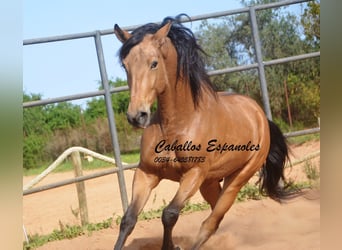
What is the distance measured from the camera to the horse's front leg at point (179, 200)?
2549mm

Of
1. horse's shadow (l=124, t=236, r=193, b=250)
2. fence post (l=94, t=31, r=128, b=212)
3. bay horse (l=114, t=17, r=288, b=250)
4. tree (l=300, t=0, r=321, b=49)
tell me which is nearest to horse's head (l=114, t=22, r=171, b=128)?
bay horse (l=114, t=17, r=288, b=250)

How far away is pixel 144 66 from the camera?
2545mm

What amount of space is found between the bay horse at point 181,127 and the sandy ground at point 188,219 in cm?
24

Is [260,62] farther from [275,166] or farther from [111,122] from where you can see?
[111,122]

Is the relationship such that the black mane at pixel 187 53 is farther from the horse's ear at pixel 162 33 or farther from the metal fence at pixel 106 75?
the metal fence at pixel 106 75

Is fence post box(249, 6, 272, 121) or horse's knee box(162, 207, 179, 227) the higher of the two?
fence post box(249, 6, 272, 121)

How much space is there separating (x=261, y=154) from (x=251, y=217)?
1.55ft

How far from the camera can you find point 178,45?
270 centimetres

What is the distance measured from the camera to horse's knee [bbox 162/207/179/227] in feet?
8.34

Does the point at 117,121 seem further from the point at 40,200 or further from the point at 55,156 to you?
the point at 40,200

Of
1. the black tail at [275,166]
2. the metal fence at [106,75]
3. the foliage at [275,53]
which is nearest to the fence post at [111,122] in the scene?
the metal fence at [106,75]

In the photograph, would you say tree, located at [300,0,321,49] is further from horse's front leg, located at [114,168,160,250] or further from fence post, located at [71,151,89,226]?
fence post, located at [71,151,89,226]

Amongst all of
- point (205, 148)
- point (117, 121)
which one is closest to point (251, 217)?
point (205, 148)

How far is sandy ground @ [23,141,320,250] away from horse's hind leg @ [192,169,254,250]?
146mm
